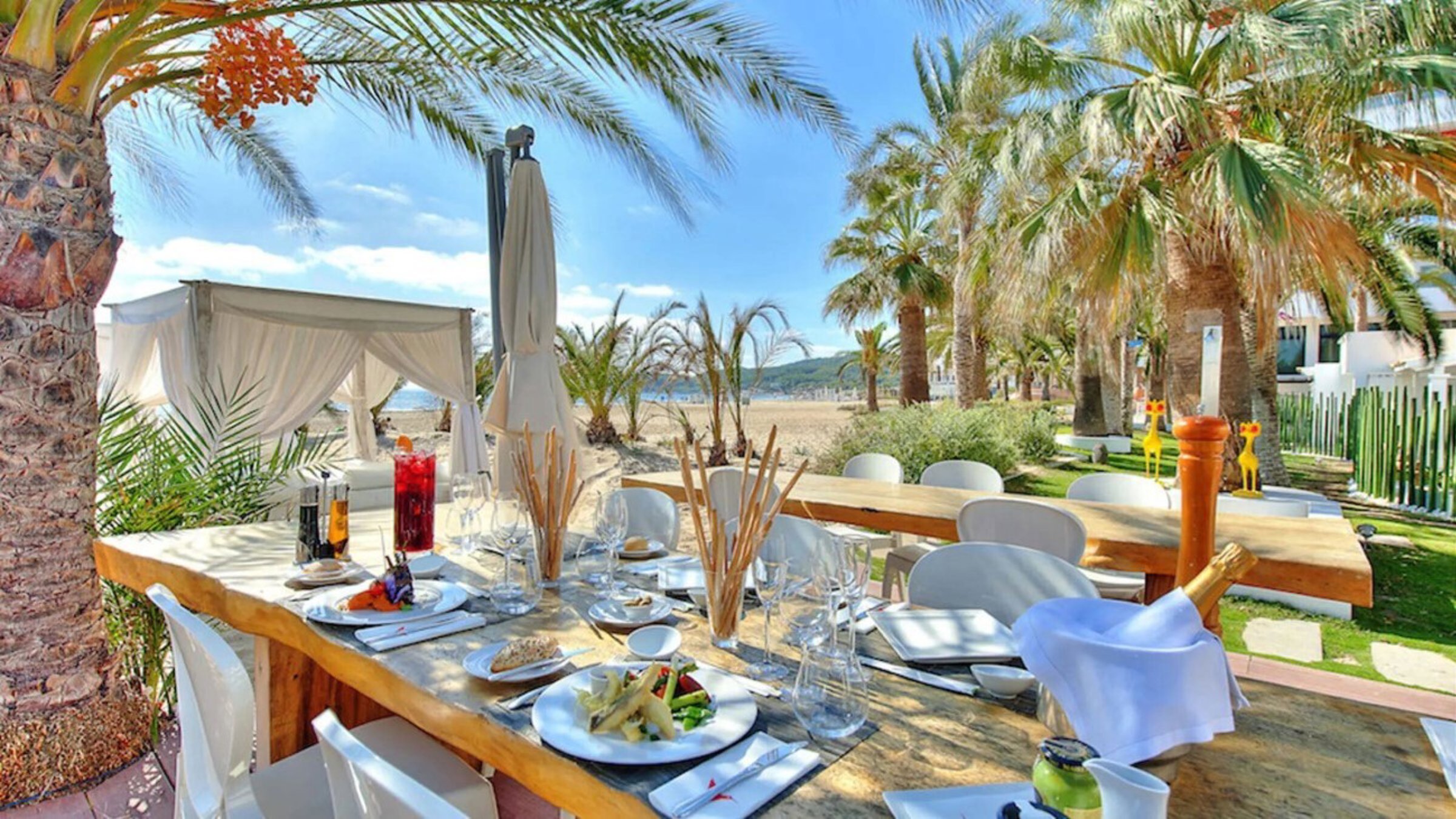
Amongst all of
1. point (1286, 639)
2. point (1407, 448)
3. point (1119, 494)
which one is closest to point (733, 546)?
point (1119, 494)

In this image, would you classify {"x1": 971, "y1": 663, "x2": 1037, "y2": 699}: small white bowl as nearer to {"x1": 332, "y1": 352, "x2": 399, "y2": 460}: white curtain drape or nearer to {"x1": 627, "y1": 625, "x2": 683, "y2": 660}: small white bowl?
{"x1": 627, "y1": 625, "x2": 683, "y2": 660}: small white bowl

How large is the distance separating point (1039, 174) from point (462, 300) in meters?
6.77

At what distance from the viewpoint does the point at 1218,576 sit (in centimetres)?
112

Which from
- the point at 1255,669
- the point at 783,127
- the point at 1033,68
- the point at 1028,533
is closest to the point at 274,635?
the point at 1028,533

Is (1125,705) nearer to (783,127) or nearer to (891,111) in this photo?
(783,127)

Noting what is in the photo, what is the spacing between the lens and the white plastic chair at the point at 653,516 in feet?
10.4

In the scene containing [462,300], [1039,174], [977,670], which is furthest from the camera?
[462,300]

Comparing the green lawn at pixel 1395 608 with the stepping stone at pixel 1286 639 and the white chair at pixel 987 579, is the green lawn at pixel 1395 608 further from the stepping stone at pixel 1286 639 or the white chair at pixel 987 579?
the white chair at pixel 987 579

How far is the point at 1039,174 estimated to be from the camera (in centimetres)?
676

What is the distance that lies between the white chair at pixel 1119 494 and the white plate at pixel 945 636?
6.72 feet

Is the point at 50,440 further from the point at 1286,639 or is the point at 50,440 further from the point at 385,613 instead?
the point at 1286,639

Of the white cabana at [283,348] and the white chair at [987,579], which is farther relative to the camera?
the white cabana at [283,348]

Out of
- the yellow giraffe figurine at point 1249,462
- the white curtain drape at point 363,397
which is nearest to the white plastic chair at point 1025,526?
the yellow giraffe figurine at point 1249,462

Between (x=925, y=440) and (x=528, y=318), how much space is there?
5972mm
